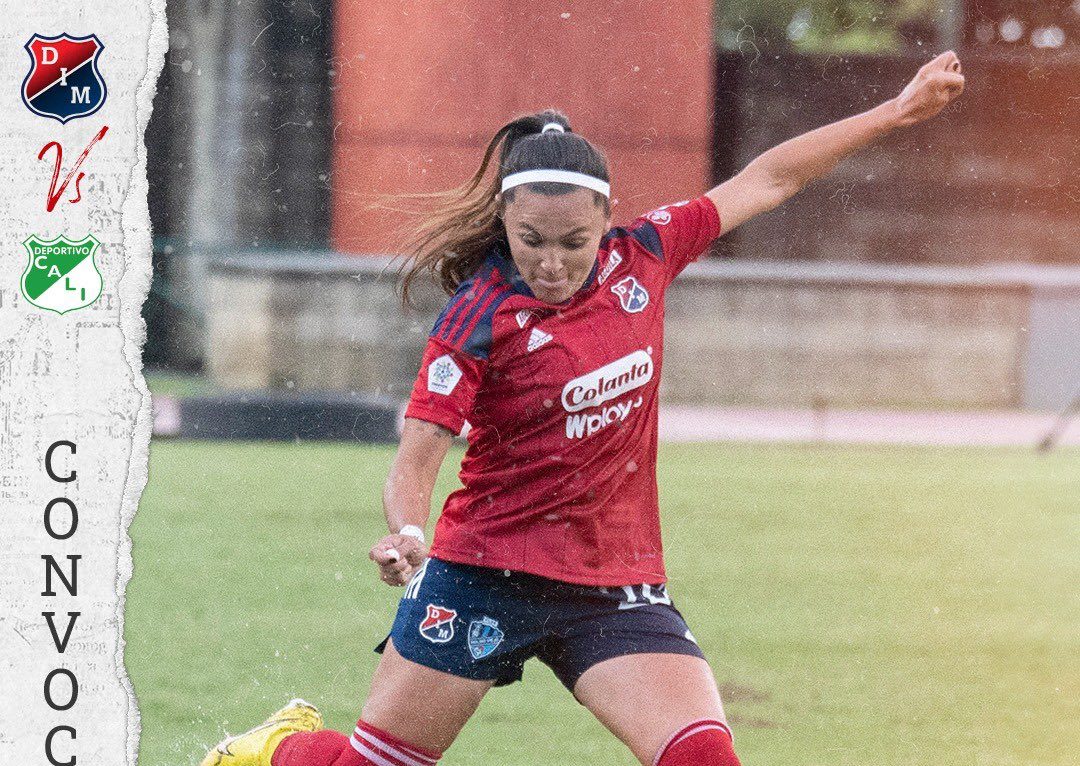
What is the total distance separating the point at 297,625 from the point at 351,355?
Result: 8.59 m

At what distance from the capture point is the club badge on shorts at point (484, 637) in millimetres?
3533

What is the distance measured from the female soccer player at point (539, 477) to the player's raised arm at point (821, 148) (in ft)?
1.32

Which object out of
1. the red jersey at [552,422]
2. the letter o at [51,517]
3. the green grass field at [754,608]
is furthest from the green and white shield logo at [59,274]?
the green grass field at [754,608]

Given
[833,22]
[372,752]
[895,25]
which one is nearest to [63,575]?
[372,752]

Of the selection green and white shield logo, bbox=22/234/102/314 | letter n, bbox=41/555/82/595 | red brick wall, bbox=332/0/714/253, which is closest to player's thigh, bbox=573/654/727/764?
letter n, bbox=41/555/82/595

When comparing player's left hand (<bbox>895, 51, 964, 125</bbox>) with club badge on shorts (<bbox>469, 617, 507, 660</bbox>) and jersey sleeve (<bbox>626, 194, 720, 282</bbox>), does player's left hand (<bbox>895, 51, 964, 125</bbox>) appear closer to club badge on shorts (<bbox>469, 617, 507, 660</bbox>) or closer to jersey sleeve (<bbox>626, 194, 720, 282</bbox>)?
jersey sleeve (<bbox>626, 194, 720, 282</bbox>)

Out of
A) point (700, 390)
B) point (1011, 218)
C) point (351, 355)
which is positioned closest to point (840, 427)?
point (700, 390)

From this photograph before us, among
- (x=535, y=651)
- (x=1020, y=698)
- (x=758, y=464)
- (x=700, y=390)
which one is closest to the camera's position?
(x=535, y=651)

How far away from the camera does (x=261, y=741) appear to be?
4.11m

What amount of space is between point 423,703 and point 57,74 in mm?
1651

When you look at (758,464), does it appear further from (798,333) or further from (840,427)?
(798,333)

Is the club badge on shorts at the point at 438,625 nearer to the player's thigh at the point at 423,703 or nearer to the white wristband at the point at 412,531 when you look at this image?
the player's thigh at the point at 423,703

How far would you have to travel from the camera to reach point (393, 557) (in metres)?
3.12

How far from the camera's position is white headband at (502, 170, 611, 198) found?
11.3ft
